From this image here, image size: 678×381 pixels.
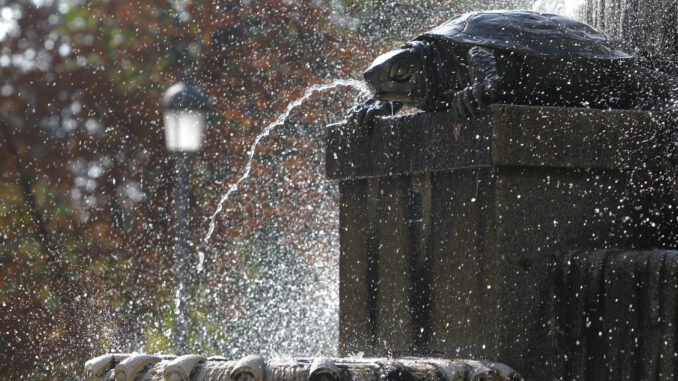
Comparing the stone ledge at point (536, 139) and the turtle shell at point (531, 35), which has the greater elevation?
the turtle shell at point (531, 35)

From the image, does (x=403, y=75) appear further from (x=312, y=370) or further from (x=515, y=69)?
(x=312, y=370)

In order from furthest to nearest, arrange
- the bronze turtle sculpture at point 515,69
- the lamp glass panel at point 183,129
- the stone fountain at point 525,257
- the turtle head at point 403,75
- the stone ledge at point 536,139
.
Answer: the lamp glass panel at point 183,129, the turtle head at point 403,75, the bronze turtle sculpture at point 515,69, the stone ledge at point 536,139, the stone fountain at point 525,257

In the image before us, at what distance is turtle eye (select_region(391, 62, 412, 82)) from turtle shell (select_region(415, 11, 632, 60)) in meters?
0.16

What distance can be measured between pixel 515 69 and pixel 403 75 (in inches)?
19.9


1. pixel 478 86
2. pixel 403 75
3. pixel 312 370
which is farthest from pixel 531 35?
pixel 312 370

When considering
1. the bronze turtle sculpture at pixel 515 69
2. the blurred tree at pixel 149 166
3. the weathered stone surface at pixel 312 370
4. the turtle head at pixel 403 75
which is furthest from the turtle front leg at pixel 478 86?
the blurred tree at pixel 149 166

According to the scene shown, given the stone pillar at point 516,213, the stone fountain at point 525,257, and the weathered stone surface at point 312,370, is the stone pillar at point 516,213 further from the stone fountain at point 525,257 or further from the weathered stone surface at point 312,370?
the weathered stone surface at point 312,370

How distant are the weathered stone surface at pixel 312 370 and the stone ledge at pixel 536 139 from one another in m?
0.83

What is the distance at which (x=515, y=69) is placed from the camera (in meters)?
4.62

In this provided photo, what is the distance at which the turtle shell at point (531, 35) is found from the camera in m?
4.64

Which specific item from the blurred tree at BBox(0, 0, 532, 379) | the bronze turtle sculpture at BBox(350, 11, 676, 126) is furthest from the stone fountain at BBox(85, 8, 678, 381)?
the blurred tree at BBox(0, 0, 532, 379)

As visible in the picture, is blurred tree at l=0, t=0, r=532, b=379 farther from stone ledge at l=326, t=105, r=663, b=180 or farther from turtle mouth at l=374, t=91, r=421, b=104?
stone ledge at l=326, t=105, r=663, b=180

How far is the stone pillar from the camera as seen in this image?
4305mm

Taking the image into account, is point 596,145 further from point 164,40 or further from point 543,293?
point 164,40
